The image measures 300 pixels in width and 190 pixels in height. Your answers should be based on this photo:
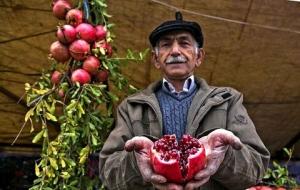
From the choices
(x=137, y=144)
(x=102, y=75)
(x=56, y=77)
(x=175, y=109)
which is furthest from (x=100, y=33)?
(x=137, y=144)

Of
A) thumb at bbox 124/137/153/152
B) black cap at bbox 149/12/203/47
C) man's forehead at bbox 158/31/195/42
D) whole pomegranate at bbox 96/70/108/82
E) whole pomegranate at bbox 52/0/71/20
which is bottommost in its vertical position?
thumb at bbox 124/137/153/152

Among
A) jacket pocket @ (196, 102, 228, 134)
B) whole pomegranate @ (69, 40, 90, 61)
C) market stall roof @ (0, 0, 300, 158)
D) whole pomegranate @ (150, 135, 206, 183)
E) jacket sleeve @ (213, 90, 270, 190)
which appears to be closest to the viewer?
whole pomegranate @ (150, 135, 206, 183)

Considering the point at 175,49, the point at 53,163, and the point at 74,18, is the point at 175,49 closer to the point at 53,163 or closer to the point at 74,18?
the point at 74,18

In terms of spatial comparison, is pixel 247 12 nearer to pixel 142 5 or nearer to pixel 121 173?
pixel 142 5

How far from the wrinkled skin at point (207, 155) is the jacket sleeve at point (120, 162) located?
8cm

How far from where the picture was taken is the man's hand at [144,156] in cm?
180

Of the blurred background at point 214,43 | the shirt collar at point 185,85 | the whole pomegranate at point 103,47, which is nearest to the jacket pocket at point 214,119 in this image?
the shirt collar at point 185,85

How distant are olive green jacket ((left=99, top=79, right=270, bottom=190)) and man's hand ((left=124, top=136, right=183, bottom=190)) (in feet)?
0.22

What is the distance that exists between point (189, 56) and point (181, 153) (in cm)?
58

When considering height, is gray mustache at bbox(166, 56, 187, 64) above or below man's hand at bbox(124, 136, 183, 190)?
above

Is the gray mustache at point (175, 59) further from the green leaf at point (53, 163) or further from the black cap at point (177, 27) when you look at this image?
the green leaf at point (53, 163)

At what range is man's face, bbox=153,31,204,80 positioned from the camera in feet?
7.52

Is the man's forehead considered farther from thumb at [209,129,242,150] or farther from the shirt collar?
thumb at [209,129,242,150]

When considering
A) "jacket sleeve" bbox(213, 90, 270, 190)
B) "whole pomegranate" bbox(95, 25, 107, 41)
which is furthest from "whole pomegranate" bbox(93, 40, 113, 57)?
"jacket sleeve" bbox(213, 90, 270, 190)
